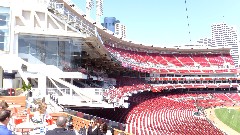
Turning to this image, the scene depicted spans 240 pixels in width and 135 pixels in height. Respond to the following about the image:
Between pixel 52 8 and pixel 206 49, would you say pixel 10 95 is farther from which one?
pixel 206 49

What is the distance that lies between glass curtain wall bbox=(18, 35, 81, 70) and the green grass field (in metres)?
23.1

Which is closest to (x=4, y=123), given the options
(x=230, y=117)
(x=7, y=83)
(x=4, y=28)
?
(x=7, y=83)

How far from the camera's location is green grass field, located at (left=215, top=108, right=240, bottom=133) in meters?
42.0

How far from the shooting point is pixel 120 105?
89.9ft

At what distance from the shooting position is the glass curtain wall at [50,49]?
27875mm

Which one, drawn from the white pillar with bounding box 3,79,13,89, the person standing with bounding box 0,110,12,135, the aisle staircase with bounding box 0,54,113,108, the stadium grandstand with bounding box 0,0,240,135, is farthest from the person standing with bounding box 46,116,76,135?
the white pillar with bounding box 3,79,13,89

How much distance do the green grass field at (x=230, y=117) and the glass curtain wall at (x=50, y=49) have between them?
23.1m

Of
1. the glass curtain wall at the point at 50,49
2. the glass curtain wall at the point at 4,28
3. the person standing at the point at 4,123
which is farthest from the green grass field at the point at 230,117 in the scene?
the person standing at the point at 4,123

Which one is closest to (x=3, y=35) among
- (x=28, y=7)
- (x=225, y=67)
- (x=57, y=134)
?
(x=28, y=7)

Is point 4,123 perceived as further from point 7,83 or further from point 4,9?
point 4,9

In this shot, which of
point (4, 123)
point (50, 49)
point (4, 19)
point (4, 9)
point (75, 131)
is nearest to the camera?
point (4, 123)

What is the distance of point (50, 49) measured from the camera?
93.7 ft

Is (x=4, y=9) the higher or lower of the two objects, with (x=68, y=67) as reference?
higher

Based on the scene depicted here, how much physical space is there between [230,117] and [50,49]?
3239 cm
